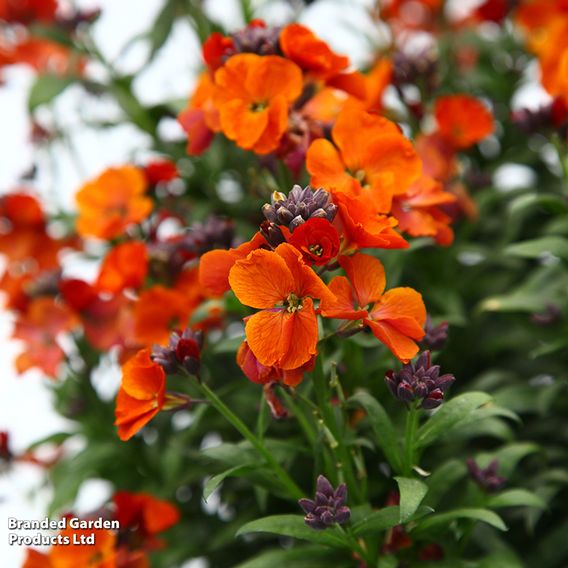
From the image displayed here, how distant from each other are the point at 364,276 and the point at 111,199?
66cm

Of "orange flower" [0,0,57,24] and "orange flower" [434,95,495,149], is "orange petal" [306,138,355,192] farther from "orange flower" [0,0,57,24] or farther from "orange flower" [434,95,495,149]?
"orange flower" [0,0,57,24]

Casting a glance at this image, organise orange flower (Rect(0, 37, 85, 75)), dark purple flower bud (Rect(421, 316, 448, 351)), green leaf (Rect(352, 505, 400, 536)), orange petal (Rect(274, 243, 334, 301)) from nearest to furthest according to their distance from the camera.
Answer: orange petal (Rect(274, 243, 334, 301)) < green leaf (Rect(352, 505, 400, 536)) < dark purple flower bud (Rect(421, 316, 448, 351)) < orange flower (Rect(0, 37, 85, 75))

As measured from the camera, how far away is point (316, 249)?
0.81m

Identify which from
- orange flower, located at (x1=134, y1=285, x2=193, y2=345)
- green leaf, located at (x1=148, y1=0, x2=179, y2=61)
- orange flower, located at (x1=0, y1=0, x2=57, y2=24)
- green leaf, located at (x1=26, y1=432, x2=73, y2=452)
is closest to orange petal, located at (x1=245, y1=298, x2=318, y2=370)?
orange flower, located at (x1=134, y1=285, x2=193, y2=345)

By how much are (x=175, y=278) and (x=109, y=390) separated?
302 millimetres

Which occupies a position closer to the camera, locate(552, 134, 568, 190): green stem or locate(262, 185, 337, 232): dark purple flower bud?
locate(262, 185, 337, 232): dark purple flower bud

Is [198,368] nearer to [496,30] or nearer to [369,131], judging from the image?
[369,131]

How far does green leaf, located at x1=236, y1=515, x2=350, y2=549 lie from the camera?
923 mm

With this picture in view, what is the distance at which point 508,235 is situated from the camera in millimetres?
1453

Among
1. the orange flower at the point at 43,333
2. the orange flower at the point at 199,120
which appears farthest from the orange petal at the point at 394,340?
the orange flower at the point at 43,333

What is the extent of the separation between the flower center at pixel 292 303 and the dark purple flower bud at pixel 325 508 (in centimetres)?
18

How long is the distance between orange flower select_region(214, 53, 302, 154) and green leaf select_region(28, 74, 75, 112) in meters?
0.57

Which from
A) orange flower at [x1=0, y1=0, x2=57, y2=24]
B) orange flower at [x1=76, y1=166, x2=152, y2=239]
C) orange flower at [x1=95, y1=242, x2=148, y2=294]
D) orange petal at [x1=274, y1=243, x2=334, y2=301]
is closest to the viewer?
orange petal at [x1=274, y1=243, x2=334, y2=301]

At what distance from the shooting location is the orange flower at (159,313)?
1.26 m
